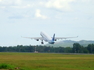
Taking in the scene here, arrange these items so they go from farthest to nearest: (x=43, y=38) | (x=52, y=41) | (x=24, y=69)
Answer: (x=43, y=38) → (x=52, y=41) → (x=24, y=69)

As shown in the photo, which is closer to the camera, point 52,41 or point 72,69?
point 72,69

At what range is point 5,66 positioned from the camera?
165 ft

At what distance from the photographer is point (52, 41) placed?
139 meters

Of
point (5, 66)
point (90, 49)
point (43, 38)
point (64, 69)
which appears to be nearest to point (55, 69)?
point (64, 69)

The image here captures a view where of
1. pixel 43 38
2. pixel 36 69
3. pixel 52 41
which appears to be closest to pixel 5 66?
pixel 36 69

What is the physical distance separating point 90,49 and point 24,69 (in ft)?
402

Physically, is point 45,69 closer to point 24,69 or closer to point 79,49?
point 24,69

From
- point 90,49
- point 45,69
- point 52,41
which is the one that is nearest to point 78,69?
point 45,69

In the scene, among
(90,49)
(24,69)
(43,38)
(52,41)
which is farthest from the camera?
(90,49)

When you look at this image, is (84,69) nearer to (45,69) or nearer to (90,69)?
(90,69)

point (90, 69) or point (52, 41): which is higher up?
point (52, 41)

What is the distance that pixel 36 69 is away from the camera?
159ft

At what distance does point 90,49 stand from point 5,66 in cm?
12082

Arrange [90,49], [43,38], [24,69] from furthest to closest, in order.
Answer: [90,49] < [43,38] < [24,69]
